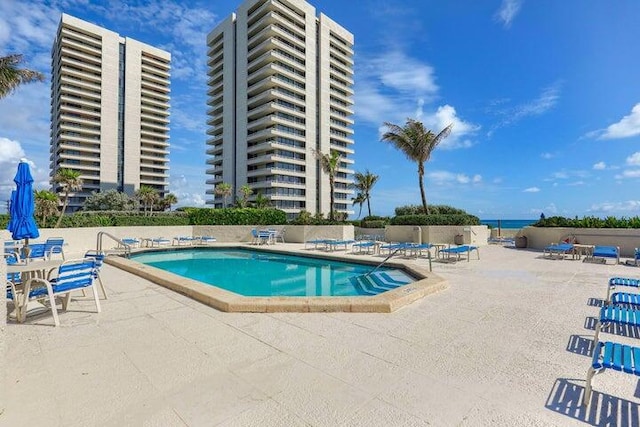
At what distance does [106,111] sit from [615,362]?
81702 mm

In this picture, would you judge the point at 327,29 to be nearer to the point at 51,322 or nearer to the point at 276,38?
the point at 276,38

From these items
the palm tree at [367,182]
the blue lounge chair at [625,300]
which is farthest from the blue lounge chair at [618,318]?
the palm tree at [367,182]

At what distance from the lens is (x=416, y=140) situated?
22375mm

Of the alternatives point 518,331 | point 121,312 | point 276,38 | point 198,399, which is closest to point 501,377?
point 518,331

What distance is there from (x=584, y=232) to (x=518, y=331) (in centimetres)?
1274

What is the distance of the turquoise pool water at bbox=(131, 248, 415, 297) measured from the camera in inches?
345

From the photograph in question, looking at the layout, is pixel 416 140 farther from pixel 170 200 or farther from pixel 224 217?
pixel 170 200

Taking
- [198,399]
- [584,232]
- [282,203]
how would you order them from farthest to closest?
1. [282,203]
2. [584,232]
3. [198,399]

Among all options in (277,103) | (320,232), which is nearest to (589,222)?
(320,232)

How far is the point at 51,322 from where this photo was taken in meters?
4.55

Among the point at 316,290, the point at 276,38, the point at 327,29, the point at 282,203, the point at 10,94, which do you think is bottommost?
the point at 316,290

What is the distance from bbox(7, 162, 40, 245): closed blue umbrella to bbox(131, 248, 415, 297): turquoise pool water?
455 centimetres

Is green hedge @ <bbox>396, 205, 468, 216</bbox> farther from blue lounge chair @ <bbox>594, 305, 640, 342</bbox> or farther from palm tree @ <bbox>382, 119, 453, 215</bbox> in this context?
blue lounge chair @ <bbox>594, 305, 640, 342</bbox>

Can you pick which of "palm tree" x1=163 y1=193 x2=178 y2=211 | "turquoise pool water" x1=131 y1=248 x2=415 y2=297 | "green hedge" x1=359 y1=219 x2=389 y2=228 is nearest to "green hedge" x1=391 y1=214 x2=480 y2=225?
"green hedge" x1=359 y1=219 x2=389 y2=228
